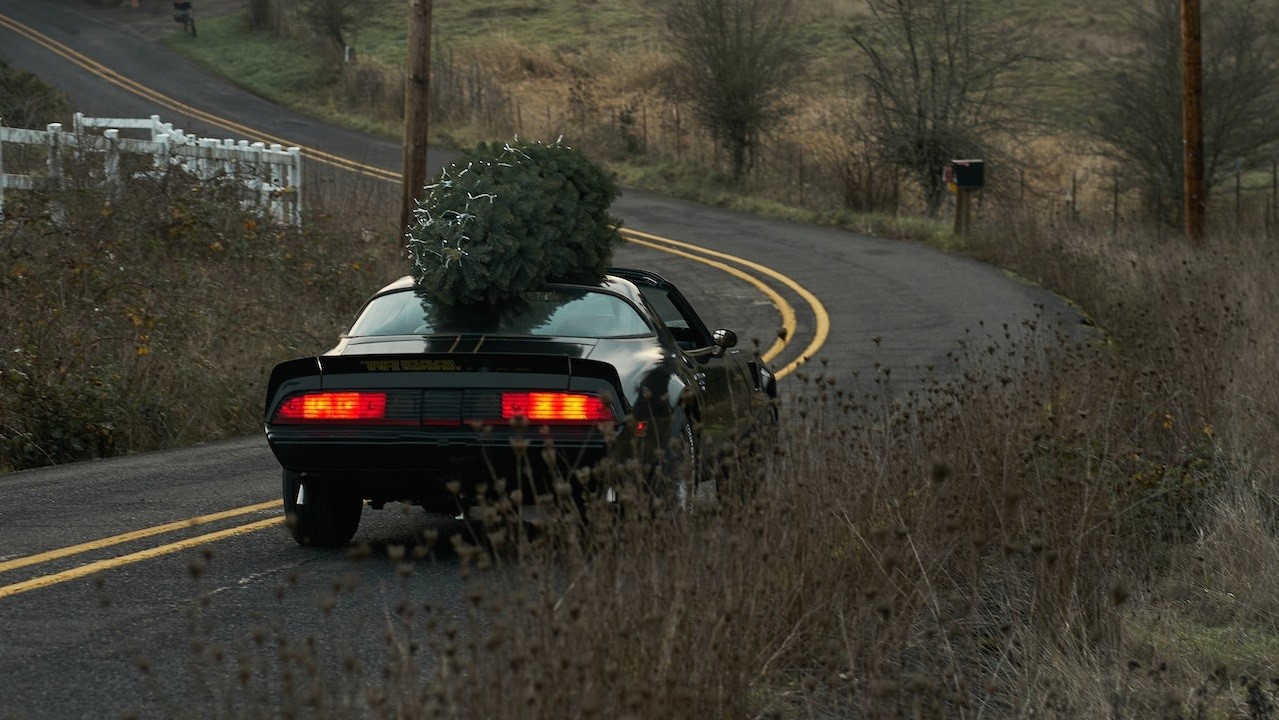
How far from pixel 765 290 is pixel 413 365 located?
55.5 ft

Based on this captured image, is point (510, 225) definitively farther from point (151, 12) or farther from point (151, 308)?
point (151, 12)

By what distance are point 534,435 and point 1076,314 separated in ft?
49.6

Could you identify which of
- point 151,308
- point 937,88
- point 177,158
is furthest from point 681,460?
point 937,88

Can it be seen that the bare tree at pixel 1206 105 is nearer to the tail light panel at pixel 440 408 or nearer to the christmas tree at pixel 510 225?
the christmas tree at pixel 510 225

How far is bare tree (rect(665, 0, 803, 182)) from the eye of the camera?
111 ft

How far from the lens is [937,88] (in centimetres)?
3238

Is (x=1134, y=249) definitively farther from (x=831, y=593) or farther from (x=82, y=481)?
(x=831, y=593)

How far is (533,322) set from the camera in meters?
8.21

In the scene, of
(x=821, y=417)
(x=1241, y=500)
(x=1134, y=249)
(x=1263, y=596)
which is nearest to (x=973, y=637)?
(x=821, y=417)

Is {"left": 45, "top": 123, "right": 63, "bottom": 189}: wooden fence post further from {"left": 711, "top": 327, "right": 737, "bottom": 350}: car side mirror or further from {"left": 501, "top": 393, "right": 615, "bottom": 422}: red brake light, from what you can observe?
{"left": 501, "top": 393, "right": 615, "bottom": 422}: red brake light

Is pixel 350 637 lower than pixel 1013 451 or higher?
lower

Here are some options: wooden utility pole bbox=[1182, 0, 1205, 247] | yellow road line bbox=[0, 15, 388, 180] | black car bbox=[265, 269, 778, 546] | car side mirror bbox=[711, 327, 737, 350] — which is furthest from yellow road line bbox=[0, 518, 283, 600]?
yellow road line bbox=[0, 15, 388, 180]

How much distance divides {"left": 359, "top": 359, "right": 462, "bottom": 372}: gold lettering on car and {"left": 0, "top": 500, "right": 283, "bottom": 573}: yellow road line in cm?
103

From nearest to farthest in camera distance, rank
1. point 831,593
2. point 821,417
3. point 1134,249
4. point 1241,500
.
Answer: point 831,593
point 821,417
point 1241,500
point 1134,249
